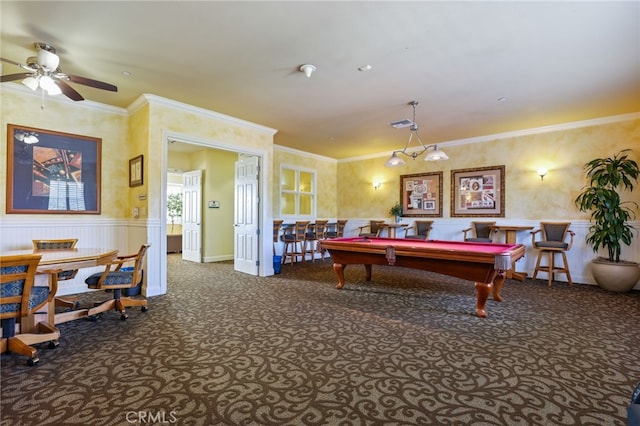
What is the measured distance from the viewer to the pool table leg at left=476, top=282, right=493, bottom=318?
352 cm

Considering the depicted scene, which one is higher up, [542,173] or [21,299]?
[542,173]

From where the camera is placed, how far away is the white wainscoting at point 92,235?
4.19 metres

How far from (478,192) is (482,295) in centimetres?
376

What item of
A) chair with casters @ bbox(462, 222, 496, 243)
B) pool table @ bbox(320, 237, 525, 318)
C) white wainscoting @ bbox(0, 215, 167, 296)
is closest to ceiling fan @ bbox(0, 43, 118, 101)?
white wainscoting @ bbox(0, 215, 167, 296)

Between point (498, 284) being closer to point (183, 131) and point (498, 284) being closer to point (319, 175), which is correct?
point (183, 131)

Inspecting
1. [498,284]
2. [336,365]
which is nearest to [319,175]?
[498,284]

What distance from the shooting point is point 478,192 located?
21.9 ft

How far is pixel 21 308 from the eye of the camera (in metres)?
2.36

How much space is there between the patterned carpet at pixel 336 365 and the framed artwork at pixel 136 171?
6.24 ft

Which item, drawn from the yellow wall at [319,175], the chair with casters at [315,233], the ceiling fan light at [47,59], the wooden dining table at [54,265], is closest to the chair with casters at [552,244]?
the chair with casters at [315,233]

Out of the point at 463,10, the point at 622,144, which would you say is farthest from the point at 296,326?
the point at 622,144

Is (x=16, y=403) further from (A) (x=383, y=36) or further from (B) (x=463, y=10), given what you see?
(B) (x=463, y=10)

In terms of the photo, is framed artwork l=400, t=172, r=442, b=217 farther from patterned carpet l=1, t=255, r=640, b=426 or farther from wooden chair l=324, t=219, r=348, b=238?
patterned carpet l=1, t=255, r=640, b=426

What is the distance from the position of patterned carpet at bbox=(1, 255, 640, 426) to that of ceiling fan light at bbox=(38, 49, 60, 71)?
2683mm
